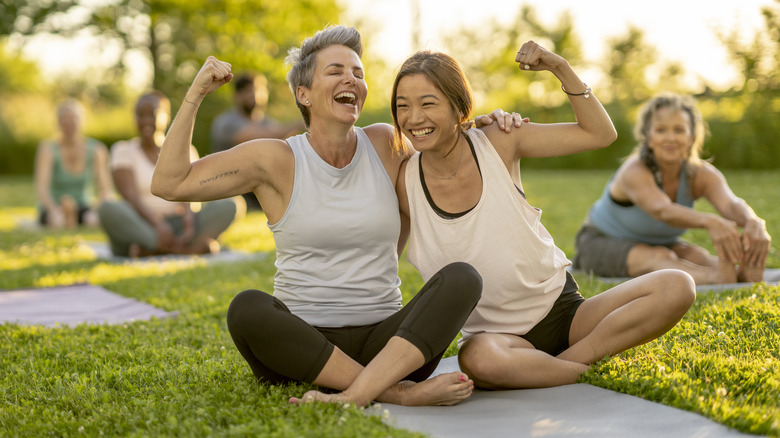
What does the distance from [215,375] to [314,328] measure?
2.42 feet

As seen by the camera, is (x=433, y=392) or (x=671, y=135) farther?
(x=671, y=135)

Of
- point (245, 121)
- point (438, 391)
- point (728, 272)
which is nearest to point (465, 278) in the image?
point (438, 391)

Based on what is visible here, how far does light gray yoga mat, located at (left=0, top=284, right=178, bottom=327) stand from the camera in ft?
16.9

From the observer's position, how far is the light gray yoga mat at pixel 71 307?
16.9 feet

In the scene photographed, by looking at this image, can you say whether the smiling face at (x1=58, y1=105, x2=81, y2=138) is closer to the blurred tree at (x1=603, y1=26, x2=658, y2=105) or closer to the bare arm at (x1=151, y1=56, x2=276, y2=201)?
the bare arm at (x1=151, y1=56, x2=276, y2=201)

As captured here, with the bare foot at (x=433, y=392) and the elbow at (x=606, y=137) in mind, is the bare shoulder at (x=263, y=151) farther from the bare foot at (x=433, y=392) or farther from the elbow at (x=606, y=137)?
the elbow at (x=606, y=137)

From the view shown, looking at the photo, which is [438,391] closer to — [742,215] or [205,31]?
[742,215]

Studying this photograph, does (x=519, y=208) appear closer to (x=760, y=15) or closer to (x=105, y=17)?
(x=760, y=15)

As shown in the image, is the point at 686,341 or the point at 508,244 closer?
the point at 508,244

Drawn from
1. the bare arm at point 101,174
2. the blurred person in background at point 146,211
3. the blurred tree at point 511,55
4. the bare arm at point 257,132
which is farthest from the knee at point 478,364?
the blurred tree at point 511,55

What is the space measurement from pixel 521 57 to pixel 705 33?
49.3ft

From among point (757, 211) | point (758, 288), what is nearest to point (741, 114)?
point (757, 211)

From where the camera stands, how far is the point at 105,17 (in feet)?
87.0

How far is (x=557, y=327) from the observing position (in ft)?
11.1
